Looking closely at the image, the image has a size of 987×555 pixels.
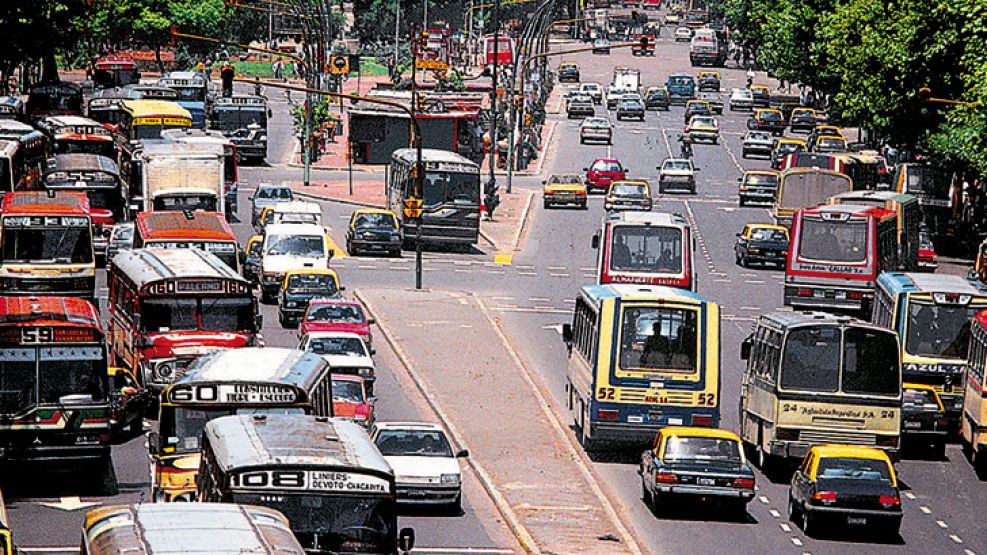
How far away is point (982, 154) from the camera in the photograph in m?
53.7

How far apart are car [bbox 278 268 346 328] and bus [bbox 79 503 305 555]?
31.2 meters

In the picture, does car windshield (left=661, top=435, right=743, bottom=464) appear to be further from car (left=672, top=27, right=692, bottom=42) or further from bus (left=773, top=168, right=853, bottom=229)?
car (left=672, top=27, right=692, bottom=42)

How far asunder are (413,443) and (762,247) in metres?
33.5

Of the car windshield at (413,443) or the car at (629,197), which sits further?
the car at (629,197)

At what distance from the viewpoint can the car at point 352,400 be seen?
108ft

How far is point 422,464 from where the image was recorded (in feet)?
96.0

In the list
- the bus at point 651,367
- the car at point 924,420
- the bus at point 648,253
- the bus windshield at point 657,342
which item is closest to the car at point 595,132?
the bus at point 648,253

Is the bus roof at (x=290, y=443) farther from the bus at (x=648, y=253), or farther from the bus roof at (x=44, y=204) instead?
the bus roof at (x=44, y=204)

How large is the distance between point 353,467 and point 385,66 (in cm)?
14312

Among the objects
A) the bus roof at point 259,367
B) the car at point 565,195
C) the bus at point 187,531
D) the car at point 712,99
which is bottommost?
the car at point 565,195

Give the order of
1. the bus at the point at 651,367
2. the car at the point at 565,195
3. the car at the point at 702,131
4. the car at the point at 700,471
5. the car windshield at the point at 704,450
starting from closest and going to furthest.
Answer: the car at the point at 700,471 < the car windshield at the point at 704,450 < the bus at the point at 651,367 < the car at the point at 565,195 < the car at the point at 702,131

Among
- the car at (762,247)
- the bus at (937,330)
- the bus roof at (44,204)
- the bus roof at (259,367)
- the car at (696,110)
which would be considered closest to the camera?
the bus roof at (259,367)

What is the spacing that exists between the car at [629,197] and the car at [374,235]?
1217 centimetres

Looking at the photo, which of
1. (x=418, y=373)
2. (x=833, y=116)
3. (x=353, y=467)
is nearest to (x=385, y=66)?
(x=833, y=116)
